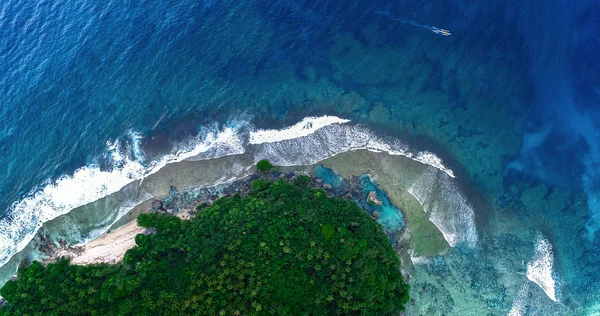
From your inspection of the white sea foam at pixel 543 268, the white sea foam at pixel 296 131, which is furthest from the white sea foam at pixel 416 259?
the white sea foam at pixel 296 131

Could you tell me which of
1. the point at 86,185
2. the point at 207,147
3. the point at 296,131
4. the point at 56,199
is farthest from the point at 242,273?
the point at 56,199

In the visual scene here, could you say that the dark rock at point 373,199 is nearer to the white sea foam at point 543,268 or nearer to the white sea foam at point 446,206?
the white sea foam at point 446,206

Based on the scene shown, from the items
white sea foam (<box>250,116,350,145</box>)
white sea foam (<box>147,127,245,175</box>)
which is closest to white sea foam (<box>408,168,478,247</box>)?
white sea foam (<box>250,116,350,145</box>)

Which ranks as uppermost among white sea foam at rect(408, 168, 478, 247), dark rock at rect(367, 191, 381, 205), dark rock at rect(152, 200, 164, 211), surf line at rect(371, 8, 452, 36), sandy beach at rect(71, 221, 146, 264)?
surf line at rect(371, 8, 452, 36)

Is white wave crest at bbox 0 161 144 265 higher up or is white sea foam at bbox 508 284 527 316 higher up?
white wave crest at bbox 0 161 144 265

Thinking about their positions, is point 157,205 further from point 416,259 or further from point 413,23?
point 413,23

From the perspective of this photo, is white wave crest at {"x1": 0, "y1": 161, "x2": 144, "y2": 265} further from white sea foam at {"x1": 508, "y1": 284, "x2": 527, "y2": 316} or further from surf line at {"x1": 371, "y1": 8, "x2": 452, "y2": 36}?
white sea foam at {"x1": 508, "y1": 284, "x2": 527, "y2": 316}

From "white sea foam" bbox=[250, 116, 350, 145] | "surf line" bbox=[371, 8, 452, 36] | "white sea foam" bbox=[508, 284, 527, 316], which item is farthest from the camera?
"surf line" bbox=[371, 8, 452, 36]
